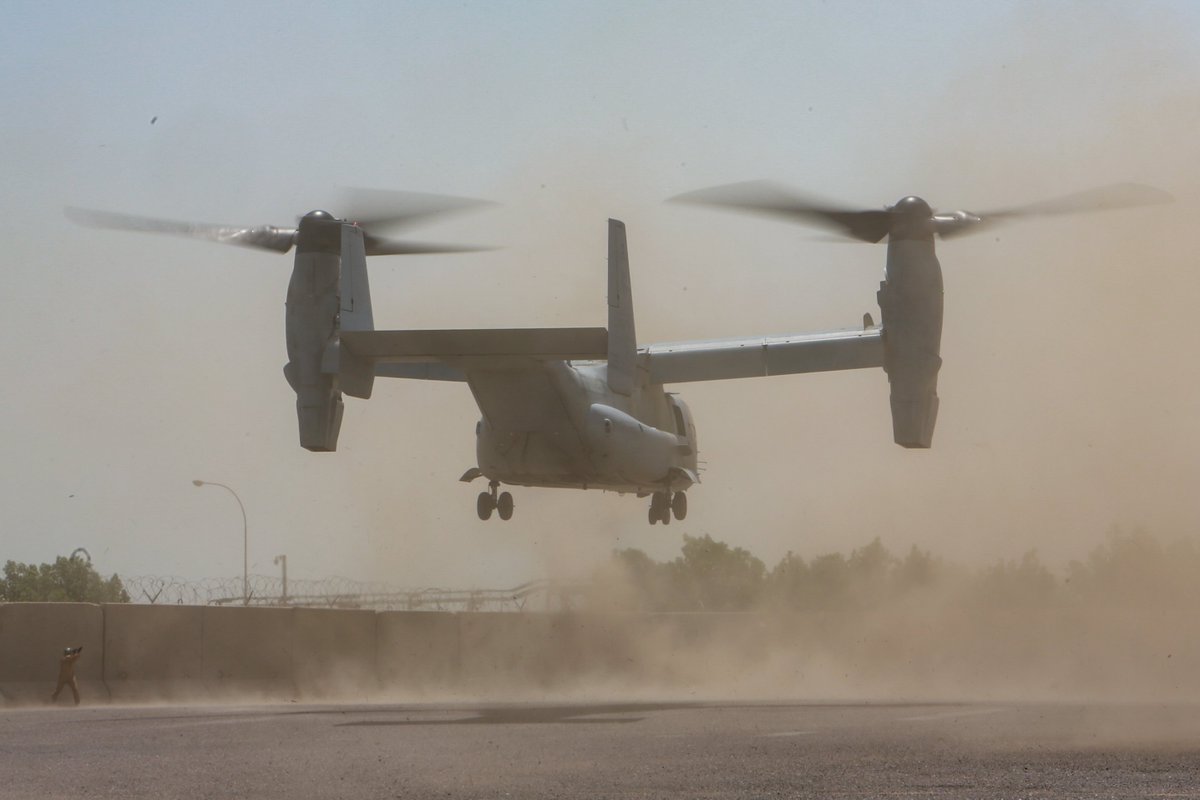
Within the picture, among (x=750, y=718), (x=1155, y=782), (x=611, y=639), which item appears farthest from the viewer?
(x=611, y=639)

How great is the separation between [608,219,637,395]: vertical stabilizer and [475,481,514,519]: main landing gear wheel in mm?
8565

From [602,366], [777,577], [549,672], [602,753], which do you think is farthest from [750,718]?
[777,577]

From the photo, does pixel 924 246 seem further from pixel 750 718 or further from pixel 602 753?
pixel 602 753

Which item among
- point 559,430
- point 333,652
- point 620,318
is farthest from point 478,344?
point 333,652

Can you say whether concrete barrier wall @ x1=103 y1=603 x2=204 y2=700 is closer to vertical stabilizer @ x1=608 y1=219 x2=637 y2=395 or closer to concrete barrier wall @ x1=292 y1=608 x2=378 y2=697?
concrete barrier wall @ x1=292 y1=608 x2=378 y2=697

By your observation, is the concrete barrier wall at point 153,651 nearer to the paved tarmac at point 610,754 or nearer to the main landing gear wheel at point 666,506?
the paved tarmac at point 610,754

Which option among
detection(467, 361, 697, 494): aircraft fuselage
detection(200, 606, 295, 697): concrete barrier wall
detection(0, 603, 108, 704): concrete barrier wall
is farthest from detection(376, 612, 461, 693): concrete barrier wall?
detection(0, 603, 108, 704): concrete barrier wall

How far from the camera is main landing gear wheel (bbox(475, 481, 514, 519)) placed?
3447 centimetres

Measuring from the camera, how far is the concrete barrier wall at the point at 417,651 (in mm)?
35438

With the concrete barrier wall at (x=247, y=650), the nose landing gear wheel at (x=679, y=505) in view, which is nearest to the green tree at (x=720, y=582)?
the nose landing gear wheel at (x=679, y=505)

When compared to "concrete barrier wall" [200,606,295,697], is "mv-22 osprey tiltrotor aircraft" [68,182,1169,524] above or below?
above

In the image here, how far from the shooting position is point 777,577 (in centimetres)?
5097

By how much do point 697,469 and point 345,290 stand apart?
12.9 meters

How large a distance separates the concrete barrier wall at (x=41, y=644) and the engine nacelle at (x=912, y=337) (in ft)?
52.4
